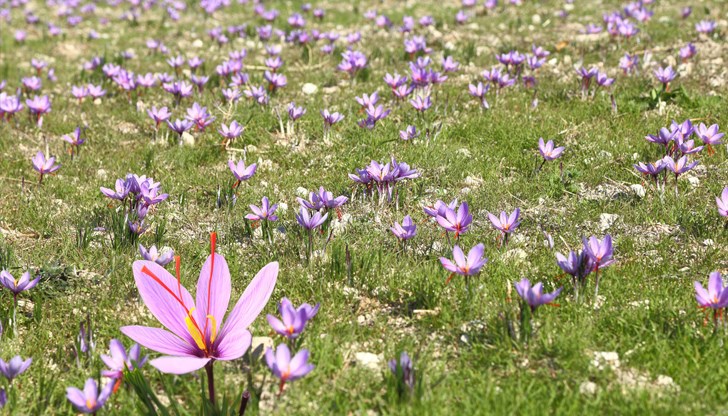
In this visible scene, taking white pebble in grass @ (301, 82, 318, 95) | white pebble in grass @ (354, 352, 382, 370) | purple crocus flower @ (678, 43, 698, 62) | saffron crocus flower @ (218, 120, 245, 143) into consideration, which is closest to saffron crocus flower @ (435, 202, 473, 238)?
white pebble in grass @ (354, 352, 382, 370)

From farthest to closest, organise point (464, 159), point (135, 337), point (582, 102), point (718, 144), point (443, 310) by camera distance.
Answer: point (582, 102)
point (464, 159)
point (718, 144)
point (443, 310)
point (135, 337)

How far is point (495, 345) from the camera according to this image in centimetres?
319

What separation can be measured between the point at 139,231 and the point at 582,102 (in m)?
4.83

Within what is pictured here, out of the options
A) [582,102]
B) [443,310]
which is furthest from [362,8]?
[443,310]

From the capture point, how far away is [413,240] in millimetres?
4340

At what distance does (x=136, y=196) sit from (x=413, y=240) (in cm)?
197

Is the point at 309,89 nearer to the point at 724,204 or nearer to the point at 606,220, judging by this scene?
the point at 606,220

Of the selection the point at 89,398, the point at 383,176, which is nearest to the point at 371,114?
the point at 383,176

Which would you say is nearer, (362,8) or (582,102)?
(582,102)

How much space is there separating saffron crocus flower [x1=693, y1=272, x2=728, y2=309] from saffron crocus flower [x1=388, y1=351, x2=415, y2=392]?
1.39m

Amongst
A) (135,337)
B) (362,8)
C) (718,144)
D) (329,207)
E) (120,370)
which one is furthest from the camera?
(362,8)

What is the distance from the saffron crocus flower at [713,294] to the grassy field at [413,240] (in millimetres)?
198

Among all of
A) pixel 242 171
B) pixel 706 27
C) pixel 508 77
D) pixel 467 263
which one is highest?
pixel 467 263

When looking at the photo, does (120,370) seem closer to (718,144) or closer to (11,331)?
(11,331)
